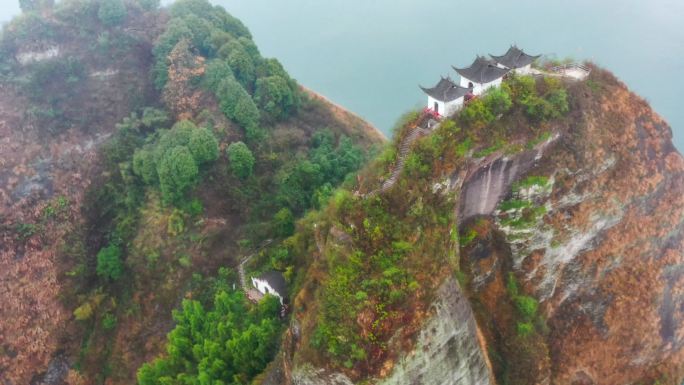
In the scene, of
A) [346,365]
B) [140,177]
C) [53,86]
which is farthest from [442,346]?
[53,86]

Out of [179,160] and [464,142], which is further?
[179,160]

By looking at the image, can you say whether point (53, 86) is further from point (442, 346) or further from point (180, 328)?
point (442, 346)

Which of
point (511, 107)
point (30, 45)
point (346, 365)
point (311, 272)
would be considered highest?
point (511, 107)

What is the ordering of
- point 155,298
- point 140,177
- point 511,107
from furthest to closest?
point 140,177
point 155,298
point 511,107

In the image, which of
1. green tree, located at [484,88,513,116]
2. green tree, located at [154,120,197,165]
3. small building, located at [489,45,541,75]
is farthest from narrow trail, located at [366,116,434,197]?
green tree, located at [154,120,197,165]

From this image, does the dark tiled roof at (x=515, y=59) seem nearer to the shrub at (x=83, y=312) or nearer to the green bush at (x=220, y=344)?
the green bush at (x=220, y=344)

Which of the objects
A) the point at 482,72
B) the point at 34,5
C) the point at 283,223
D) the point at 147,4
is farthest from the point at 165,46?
the point at 482,72
